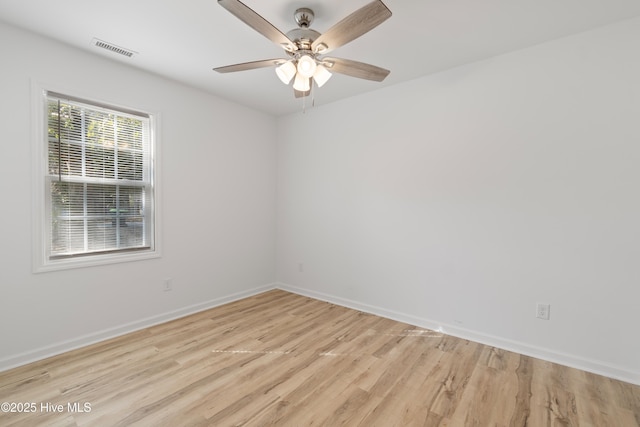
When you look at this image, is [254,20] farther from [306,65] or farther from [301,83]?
[301,83]

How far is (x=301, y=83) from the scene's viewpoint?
197cm

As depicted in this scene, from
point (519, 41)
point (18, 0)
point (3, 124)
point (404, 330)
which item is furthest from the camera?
point (404, 330)

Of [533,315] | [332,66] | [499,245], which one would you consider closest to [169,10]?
[332,66]

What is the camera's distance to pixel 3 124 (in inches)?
82.4

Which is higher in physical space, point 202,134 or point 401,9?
point 401,9

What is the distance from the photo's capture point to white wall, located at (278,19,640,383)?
208 cm

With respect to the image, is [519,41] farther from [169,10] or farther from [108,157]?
[108,157]

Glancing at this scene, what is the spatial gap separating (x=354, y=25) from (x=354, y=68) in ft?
1.45

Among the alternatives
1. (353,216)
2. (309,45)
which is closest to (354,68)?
(309,45)

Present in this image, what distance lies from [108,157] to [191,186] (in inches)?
31.6

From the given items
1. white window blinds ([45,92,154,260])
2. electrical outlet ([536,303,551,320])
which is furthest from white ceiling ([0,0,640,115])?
electrical outlet ([536,303,551,320])

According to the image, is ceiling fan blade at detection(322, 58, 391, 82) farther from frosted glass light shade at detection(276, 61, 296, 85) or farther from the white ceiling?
the white ceiling

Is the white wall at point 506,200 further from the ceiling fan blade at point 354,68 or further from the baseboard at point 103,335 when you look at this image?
the baseboard at point 103,335

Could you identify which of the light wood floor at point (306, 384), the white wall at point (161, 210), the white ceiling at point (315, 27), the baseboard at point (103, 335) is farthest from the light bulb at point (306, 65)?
the baseboard at point (103, 335)
